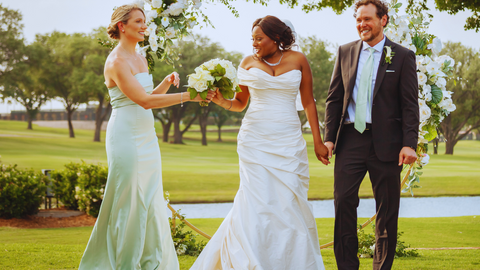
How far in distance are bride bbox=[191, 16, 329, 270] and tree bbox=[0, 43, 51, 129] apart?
3029cm

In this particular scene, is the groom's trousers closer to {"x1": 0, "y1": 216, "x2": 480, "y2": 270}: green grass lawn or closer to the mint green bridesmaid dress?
{"x1": 0, "y1": 216, "x2": 480, "y2": 270}: green grass lawn

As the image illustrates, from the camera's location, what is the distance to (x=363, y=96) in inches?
138

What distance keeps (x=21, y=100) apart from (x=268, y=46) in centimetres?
3444

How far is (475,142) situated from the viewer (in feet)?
128

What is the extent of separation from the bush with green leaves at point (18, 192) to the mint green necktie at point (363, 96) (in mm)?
7361

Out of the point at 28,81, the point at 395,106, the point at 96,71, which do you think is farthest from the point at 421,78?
the point at 96,71

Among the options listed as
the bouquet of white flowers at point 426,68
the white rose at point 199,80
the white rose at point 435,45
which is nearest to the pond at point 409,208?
Result: the bouquet of white flowers at point 426,68

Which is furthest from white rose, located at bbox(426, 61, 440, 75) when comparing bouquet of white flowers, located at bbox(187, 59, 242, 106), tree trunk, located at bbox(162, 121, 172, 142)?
tree trunk, located at bbox(162, 121, 172, 142)

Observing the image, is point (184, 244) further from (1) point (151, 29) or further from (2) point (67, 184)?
(2) point (67, 184)

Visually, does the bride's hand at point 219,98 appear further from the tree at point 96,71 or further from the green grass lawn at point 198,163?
the tree at point 96,71

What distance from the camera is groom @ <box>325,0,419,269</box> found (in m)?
3.46

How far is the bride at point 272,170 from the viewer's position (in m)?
3.83

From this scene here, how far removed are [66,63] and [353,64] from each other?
3432cm

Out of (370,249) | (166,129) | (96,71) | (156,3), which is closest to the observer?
(156,3)
